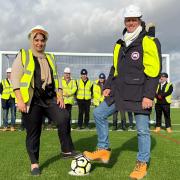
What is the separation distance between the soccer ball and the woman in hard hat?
309 millimetres

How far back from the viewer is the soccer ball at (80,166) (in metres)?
5.45

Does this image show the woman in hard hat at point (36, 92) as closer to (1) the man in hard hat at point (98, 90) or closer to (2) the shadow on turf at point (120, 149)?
(2) the shadow on turf at point (120, 149)

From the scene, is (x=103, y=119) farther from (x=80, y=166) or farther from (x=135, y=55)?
(x=135, y=55)

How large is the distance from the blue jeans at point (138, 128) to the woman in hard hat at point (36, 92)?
52 centimetres

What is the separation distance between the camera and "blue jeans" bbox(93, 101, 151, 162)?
5398 mm

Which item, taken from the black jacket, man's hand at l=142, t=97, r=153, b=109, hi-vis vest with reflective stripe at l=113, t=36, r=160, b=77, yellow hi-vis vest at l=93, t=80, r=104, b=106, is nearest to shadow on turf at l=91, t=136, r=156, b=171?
the black jacket

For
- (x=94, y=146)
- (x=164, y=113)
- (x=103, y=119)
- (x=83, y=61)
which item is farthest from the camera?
(x=83, y=61)

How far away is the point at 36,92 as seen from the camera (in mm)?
5590

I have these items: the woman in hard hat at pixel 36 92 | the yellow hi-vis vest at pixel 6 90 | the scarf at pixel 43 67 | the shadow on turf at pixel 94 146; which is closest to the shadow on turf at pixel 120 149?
the shadow on turf at pixel 94 146

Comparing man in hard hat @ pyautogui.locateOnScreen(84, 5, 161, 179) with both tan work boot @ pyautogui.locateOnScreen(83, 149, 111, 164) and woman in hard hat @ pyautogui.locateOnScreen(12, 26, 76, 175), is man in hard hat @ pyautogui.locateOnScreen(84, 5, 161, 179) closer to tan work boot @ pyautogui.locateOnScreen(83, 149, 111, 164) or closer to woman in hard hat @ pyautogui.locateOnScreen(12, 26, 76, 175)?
tan work boot @ pyautogui.locateOnScreen(83, 149, 111, 164)

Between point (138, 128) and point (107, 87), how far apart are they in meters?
0.86

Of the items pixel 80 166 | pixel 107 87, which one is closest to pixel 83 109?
pixel 107 87

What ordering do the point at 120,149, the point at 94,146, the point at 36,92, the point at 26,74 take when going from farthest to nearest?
the point at 94,146
the point at 120,149
the point at 36,92
the point at 26,74

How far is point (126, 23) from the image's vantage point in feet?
17.8
